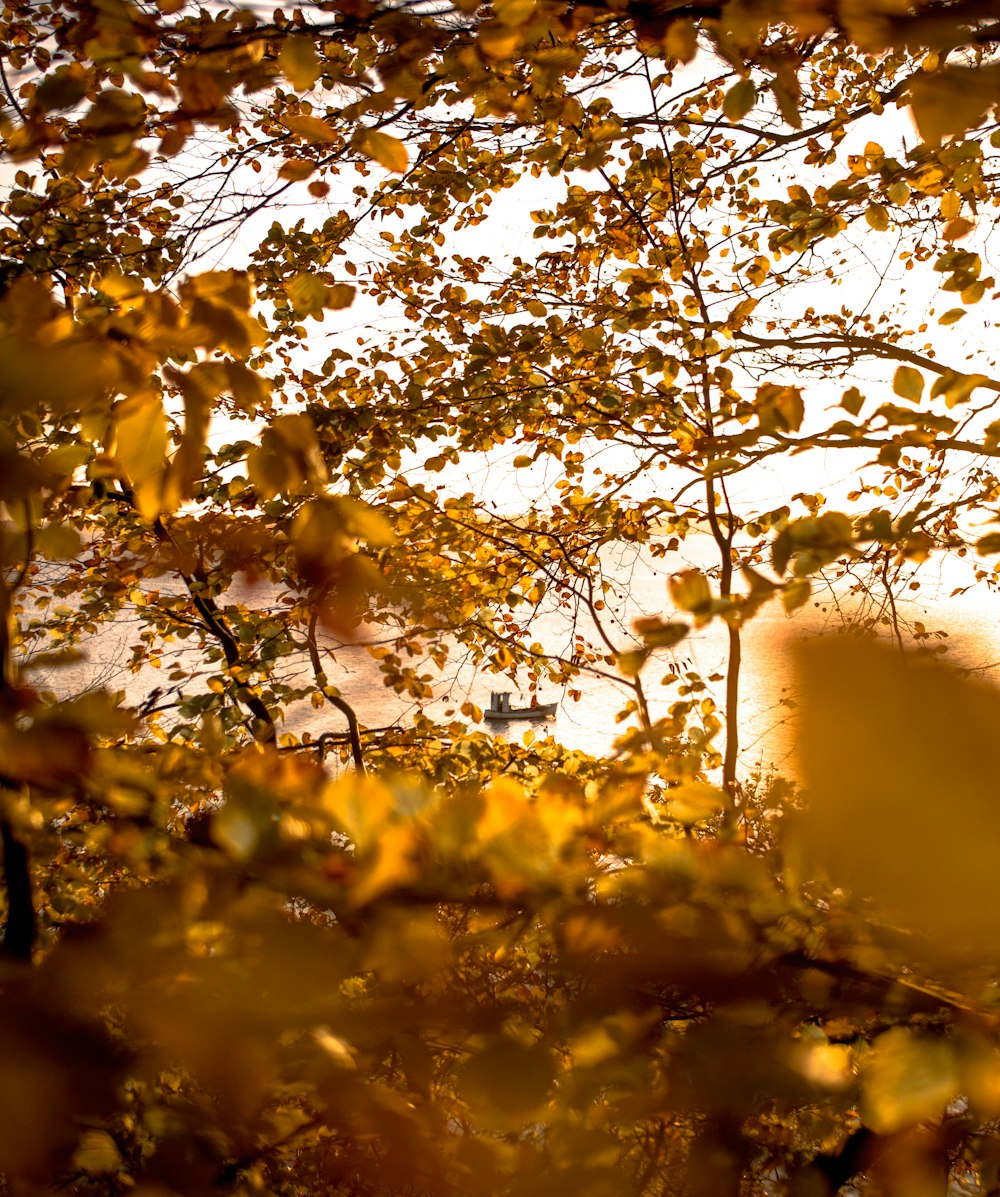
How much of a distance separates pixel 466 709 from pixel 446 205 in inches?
→ 120

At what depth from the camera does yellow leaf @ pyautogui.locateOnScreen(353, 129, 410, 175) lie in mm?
1540

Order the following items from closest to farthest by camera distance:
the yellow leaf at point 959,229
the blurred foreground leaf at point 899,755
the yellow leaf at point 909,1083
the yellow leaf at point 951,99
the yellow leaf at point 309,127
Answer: the blurred foreground leaf at point 899,755 < the yellow leaf at point 909,1083 < the yellow leaf at point 951,99 < the yellow leaf at point 309,127 < the yellow leaf at point 959,229

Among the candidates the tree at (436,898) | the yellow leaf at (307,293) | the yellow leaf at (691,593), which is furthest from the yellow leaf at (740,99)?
the yellow leaf at (691,593)

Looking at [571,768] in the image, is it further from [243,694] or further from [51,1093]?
[51,1093]

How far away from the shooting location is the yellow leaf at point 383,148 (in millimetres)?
1540

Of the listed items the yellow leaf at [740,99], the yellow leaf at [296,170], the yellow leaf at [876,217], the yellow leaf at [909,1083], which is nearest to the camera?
the yellow leaf at [909,1083]

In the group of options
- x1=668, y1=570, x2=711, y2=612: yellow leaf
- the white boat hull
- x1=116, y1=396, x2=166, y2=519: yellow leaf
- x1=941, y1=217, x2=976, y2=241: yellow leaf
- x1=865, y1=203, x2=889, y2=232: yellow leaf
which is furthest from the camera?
the white boat hull

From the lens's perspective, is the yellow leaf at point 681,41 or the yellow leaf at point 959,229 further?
the yellow leaf at point 959,229

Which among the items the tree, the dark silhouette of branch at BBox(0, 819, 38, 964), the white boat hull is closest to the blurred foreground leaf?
the tree

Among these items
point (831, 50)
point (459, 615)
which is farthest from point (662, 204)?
point (459, 615)

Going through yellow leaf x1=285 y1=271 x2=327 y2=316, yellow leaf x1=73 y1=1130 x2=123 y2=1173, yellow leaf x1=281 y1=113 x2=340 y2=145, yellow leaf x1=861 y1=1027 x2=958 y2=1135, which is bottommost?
yellow leaf x1=73 y1=1130 x2=123 y2=1173

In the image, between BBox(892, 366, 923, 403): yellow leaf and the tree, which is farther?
BBox(892, 366, 923, 403): yellow leaf

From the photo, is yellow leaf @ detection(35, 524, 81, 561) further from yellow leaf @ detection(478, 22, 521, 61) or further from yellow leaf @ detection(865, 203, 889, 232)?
yellow leaf @ detection(865, 203, 889, 232)

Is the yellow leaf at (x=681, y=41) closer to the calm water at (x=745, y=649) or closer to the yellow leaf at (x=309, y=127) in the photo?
the yellow leaf at (x=309, y=127)
